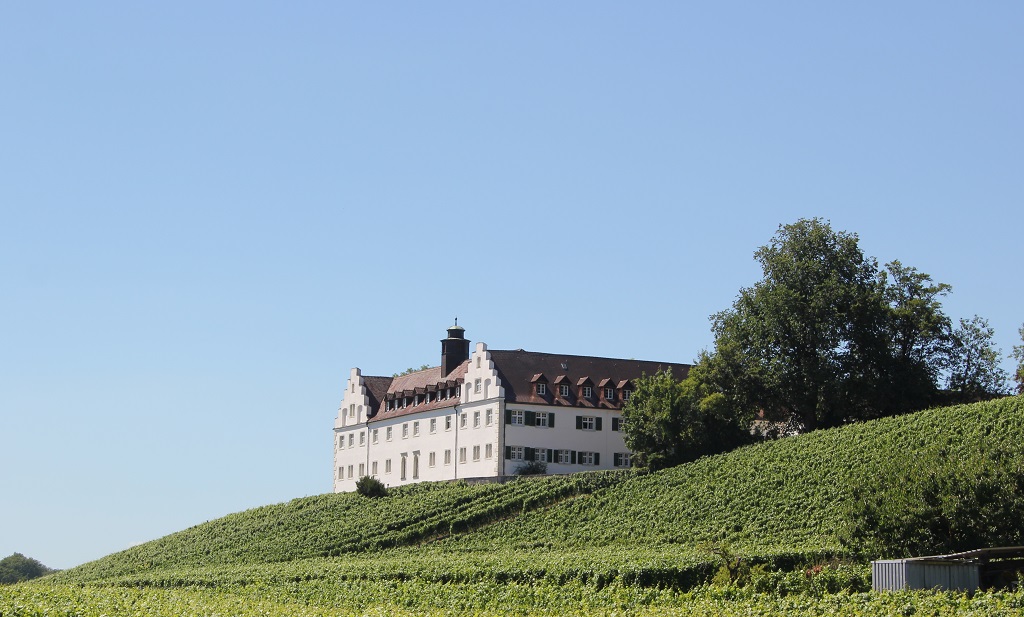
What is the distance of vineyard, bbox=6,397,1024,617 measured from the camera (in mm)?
39438

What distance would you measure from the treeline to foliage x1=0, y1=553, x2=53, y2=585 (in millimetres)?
101044

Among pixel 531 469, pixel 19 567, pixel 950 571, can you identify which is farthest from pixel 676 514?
pixel 19 567

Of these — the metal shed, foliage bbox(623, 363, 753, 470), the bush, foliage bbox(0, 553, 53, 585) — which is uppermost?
foliage bbox(623, 363, 753, 470)

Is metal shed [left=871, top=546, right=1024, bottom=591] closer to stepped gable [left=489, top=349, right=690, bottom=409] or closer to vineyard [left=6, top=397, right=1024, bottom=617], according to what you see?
vineyard [left=6, top=397, right=1024, bottom=617]

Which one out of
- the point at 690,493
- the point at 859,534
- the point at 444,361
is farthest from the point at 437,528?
the point at 859,534

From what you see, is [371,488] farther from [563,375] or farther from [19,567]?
[19,567]

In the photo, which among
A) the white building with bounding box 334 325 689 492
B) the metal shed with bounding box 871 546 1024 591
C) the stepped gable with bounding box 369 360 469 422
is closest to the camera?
the metal shed with bounding box 871 546 1024 591

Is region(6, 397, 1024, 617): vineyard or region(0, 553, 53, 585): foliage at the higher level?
region(6, 397, 1024, 617): vineyard

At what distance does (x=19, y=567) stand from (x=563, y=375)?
94.2 m

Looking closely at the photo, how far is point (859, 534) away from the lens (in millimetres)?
46406

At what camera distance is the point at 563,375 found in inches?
3524

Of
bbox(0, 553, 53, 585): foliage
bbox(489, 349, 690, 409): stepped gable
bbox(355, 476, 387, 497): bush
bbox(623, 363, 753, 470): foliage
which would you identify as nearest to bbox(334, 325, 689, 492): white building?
bbox(489, 349, 690, 409): stepped gable

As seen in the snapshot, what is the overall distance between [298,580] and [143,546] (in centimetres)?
3795

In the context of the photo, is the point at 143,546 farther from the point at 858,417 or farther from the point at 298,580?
the point at 858,417
